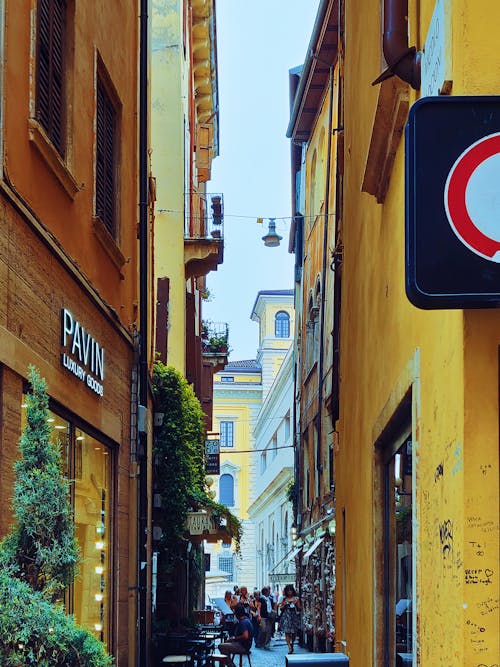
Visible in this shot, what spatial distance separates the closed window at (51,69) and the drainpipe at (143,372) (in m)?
4.87

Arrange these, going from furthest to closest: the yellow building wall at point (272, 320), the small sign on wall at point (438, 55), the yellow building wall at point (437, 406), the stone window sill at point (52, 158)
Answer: the yellow building wall at point (272, 320)
the stone window sill at point (52, 158)
the small sign on wall at point (438, 55)
the yellow building wall at point (437, 406)

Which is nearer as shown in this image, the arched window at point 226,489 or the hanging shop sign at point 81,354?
the hanging shop sign at point 81,354

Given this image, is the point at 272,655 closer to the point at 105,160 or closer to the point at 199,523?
the point at 199,523

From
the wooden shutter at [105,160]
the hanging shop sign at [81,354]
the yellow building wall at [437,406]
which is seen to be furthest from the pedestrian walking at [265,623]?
the yellow building wall at [437,406]

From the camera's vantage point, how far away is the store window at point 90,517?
10914 millimetres

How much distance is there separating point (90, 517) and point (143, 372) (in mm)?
3777

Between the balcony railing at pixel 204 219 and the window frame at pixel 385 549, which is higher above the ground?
Result: the balcony railing at pixel 204 219

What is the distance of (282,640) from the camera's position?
38719 mm

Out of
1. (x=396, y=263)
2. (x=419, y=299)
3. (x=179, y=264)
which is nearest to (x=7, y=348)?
(x=396, y=263)

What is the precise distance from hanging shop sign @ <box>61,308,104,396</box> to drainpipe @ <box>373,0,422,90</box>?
450cm

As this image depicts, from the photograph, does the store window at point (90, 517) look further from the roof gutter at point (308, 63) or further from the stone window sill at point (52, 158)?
the roof gutter at point (308, 63)

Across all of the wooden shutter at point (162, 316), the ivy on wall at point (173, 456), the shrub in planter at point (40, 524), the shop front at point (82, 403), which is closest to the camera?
the shrub in planter at point (40, 524)

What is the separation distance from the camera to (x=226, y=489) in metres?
96.3

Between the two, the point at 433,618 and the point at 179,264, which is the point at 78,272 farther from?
the point at 179,264
